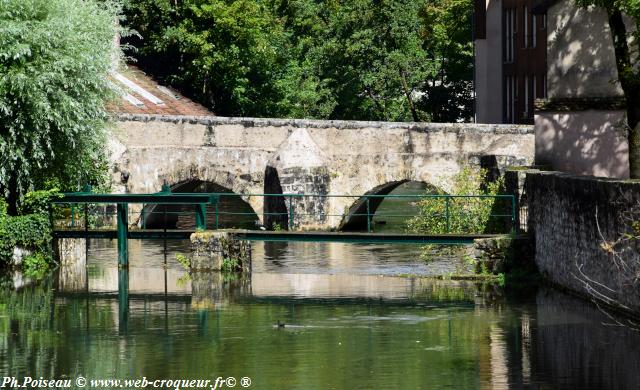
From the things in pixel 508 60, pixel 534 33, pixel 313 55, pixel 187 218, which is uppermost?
pixel 313 55

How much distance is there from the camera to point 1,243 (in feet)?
108

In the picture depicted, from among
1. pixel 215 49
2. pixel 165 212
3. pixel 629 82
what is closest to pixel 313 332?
pixel 629 82

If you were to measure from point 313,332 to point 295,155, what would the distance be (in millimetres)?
19211

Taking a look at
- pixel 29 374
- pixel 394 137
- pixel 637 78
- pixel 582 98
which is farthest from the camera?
pixel 394 137

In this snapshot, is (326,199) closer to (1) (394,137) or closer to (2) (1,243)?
(1) (394,137)

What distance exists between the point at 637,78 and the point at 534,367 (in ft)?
27.3

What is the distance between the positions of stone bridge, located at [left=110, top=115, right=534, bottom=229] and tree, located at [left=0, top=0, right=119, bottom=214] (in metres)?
8.72

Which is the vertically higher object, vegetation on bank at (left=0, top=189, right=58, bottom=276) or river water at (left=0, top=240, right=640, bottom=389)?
vegetation on bank at (left=0, top=189, right=58, bottom=276)

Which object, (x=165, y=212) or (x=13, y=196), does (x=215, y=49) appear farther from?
(x=165, y=212)

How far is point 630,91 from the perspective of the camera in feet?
90.1

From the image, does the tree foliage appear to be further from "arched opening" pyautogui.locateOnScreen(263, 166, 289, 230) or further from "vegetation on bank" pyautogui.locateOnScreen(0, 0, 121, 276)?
"vegetation on bank" pyautogui.locateOnScreen(0, 0, 121, 276)

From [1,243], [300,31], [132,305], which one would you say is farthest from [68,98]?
[300,31]

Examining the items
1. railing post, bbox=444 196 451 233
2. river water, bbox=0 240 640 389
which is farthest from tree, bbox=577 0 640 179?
railing post, bbox=444 196 451 233

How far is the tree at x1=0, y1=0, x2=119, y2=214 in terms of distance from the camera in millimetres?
32125
